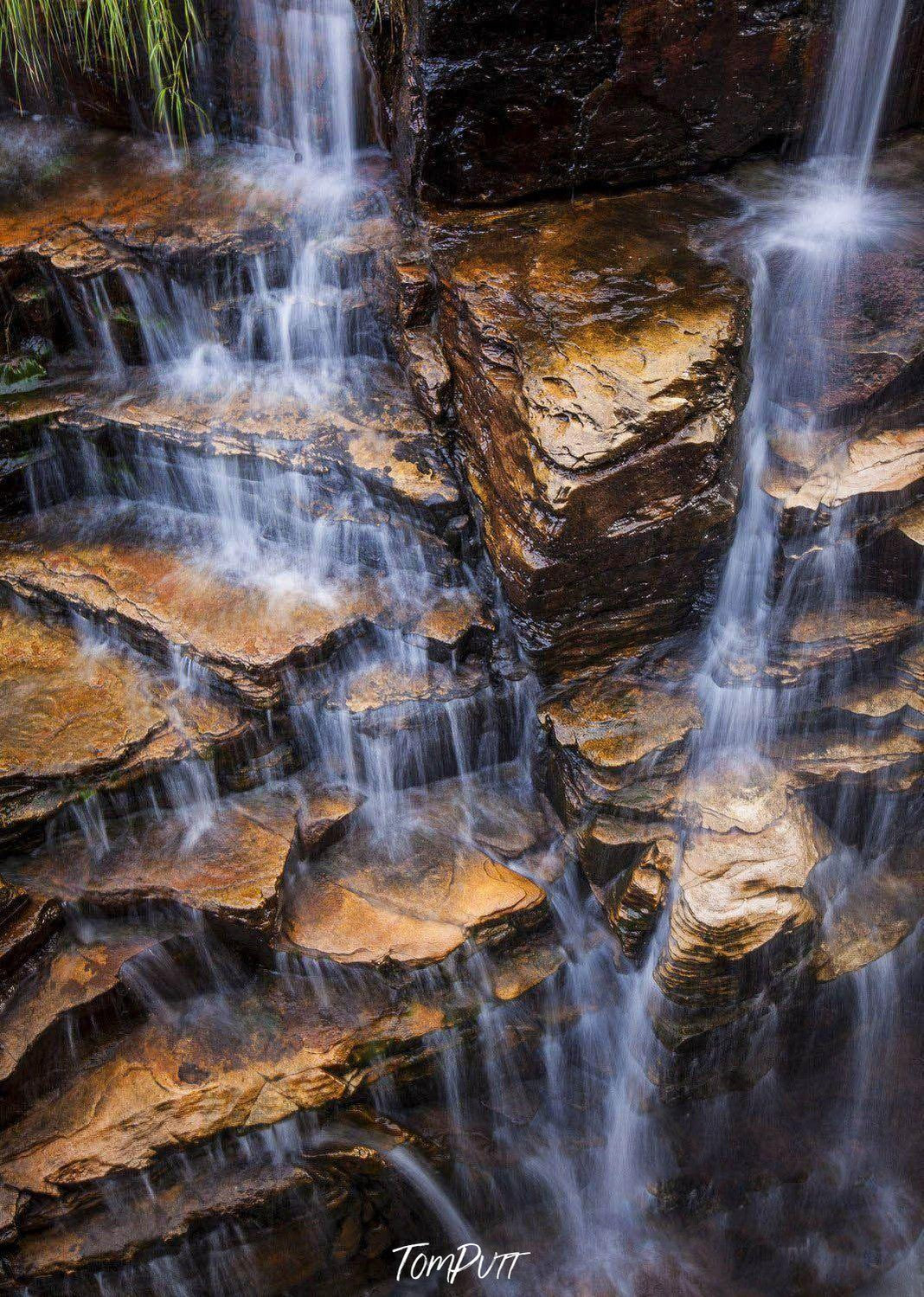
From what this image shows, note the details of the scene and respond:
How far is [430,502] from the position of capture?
464 cm

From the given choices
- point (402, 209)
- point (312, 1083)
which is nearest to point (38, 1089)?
point (312, 1083)

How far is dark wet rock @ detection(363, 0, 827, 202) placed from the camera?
4.40 metres

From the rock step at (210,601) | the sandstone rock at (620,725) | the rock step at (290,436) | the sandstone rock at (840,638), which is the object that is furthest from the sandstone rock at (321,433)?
the sandstone rock at (840,638)

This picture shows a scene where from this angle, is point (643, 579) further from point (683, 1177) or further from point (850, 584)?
point (683, 1177)

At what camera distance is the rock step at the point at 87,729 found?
426 cm

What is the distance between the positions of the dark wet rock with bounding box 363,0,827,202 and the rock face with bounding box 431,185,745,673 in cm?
38

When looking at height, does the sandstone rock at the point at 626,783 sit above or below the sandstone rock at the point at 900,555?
below

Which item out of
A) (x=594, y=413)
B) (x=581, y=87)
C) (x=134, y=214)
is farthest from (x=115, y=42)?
(x=594, y=413)

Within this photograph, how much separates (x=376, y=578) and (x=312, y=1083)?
251 centimetres

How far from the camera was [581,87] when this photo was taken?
15.0 feet

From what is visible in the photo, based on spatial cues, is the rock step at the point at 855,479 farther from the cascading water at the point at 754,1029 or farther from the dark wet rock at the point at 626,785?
the dark wet rock at the point at 626,785

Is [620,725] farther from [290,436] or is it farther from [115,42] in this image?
[115,42]

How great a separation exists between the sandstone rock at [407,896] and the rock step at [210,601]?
0.90 meters

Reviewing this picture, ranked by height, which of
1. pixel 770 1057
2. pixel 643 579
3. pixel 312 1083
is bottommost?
pixel 770 1057
